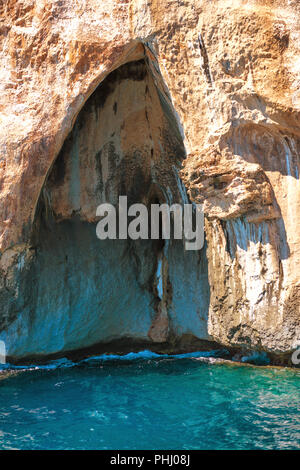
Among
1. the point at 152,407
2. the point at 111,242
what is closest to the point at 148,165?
the point at 111,242

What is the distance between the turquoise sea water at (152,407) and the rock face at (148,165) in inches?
25.8

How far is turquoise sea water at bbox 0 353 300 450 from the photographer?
5219 millimetres

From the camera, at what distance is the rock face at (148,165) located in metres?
6.65

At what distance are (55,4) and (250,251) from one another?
4086 mm

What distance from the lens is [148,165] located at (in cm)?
879

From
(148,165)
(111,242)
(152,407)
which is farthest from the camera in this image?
(111,242)

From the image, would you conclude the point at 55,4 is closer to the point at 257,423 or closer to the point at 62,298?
the point at 62,298

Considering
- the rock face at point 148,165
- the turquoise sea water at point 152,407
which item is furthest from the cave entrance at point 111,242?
the turquoise sea water at point 152,407

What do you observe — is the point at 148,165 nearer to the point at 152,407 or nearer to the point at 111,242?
the point at 111,242

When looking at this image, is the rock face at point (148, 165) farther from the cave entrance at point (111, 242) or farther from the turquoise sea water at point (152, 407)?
the turquoise sea water at point (152, 407)

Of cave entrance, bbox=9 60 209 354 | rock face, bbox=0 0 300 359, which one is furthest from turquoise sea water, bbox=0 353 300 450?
cave entrance, bbox=9 60 209 354

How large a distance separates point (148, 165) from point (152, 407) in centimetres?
396

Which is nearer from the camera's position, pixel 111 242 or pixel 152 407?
pixel 152 407

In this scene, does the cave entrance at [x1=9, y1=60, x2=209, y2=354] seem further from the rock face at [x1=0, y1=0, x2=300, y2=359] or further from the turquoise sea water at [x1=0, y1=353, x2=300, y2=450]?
the turquoise sea water at [x1=0, y1=353, x2=300, y2=450]
